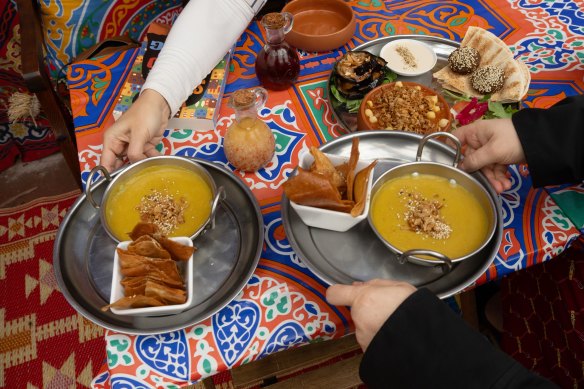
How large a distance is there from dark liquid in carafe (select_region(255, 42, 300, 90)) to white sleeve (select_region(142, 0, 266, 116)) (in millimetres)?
165

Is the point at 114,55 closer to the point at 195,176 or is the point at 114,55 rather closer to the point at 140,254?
the point at 195,176

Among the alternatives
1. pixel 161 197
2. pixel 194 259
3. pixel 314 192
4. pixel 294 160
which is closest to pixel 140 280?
pixel 194 259

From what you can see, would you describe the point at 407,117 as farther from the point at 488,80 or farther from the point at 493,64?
the point at 493,64

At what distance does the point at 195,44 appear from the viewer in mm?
1568

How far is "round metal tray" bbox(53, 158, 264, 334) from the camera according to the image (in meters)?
1.09

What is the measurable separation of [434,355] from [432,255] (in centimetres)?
21

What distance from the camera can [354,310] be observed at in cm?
104

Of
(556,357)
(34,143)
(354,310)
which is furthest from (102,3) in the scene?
(556,357)

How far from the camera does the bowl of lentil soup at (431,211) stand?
1130 mm

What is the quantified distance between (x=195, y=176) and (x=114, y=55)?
0.79 metres

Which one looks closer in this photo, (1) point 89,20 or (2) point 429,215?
(2) point 429,215

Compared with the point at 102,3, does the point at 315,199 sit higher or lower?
higher

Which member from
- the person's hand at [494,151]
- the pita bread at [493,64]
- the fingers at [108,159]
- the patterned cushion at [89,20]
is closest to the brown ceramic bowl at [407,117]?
the person's hand at [494,151]

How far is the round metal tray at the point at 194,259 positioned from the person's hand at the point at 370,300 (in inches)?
9.6
